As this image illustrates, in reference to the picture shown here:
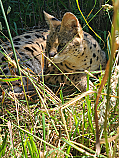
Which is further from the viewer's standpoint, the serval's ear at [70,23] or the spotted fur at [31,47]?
the spotted fur at [31,47]

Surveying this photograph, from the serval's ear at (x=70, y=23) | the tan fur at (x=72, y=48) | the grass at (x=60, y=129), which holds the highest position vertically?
the serval's ear at (x=70, y=23)

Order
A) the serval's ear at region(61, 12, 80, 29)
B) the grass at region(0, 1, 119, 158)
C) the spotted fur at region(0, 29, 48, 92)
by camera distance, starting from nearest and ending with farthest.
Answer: the grass at region(0, 1, 119, 158)
the serval's ear at region(61, 12, 80, 29)
the spotted fur at region(0, 29, 48, 92)

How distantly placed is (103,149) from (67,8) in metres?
2.36

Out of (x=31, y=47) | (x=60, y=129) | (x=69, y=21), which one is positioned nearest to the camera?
(x=60, y=129)

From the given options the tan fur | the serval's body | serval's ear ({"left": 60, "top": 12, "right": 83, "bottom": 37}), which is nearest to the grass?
the serval's body

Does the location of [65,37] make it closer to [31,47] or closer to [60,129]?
[31,47]

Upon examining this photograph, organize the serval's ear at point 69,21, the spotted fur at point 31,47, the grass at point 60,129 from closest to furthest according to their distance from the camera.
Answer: the grass at point 60,129
the serval's ear at point 69,21
the spotted fur at point 31,47

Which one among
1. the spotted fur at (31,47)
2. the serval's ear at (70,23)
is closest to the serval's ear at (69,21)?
the serval's ear at (70,23)

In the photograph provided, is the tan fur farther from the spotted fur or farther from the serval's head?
the spotted fur

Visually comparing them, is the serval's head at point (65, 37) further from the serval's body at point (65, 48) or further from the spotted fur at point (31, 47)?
the spotted fur at point (31, 47)

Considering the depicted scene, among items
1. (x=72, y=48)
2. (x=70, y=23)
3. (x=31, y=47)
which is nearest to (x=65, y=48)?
(x=72, y=48)

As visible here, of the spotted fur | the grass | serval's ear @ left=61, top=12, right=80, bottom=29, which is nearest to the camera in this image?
the grass

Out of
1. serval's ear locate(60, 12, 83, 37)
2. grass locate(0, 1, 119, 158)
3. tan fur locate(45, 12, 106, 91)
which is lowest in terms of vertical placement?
grass locate(0, 1, 119, 158)

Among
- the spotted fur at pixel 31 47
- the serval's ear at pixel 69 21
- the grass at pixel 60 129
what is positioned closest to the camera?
the grass at pixel 60 129
